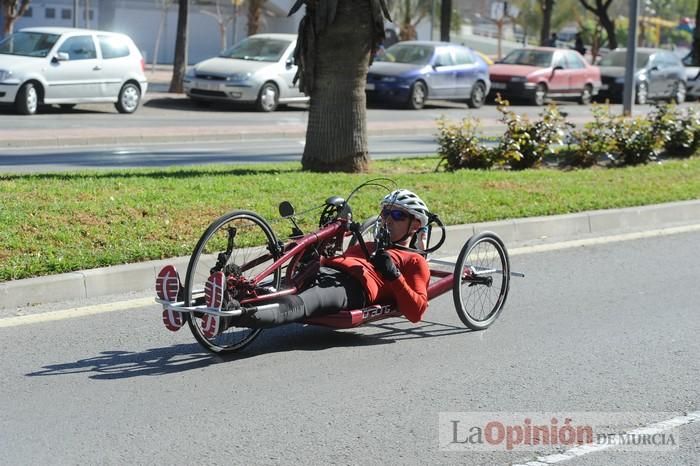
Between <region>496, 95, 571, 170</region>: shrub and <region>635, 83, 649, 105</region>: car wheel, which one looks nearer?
<region>496, 95, 571, 170</region>: shrub

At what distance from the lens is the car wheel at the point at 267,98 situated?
25.5 m

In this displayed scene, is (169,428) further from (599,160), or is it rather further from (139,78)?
(139,78)

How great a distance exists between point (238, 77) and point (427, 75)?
520 centimetres

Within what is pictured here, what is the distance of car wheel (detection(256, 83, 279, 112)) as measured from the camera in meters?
25.5

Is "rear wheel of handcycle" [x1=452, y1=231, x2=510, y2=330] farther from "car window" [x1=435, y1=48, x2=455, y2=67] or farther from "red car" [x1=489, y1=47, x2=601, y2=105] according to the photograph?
"red car" [x1=489, y1=47, x2=601, y2=105]

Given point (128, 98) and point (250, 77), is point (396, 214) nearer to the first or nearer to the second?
point (128, 98)

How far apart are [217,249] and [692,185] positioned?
23.3 feet

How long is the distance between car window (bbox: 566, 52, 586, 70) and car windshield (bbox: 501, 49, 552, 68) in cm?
69

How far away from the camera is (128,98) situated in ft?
77.9

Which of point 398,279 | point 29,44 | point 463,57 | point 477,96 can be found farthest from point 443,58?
point 398,279

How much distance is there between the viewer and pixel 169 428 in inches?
207

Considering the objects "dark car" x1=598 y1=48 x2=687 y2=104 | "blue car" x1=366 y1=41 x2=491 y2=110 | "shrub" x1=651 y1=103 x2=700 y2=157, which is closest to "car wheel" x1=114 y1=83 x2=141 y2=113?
"blue car" x1=366 y1=41 x2=491 y2=110

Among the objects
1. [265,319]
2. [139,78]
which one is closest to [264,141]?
[139,78]

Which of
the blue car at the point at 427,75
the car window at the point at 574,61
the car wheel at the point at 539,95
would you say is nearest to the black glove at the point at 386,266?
the blue car at the point at 427,75
